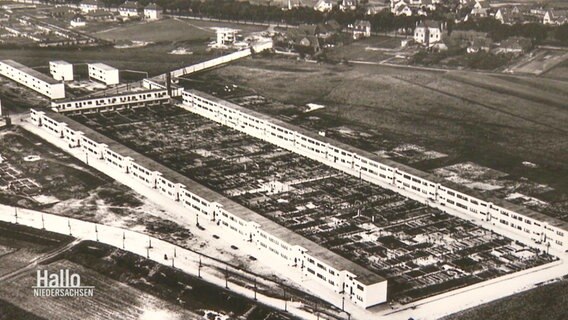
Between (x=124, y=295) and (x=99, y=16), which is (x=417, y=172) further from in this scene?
(x=99, y=16)

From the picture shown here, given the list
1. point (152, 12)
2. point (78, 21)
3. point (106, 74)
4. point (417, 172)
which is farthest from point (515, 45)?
point (78, 21)

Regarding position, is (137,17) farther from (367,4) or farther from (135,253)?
(135,253)

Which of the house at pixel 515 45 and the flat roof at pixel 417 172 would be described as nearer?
the flat roof at pixel 417 172

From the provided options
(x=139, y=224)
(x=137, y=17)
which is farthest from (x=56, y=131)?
(x=137, y=17)

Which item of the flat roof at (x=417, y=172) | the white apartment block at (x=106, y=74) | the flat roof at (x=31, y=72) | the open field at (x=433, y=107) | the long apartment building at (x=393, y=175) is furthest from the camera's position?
the white apartment block at (x=106, y=74)

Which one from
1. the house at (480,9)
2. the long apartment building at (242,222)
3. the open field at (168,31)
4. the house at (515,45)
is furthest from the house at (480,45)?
the long apartment building at (242,222)

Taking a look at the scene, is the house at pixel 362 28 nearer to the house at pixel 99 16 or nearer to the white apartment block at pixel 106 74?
the house at pixel 99 16
